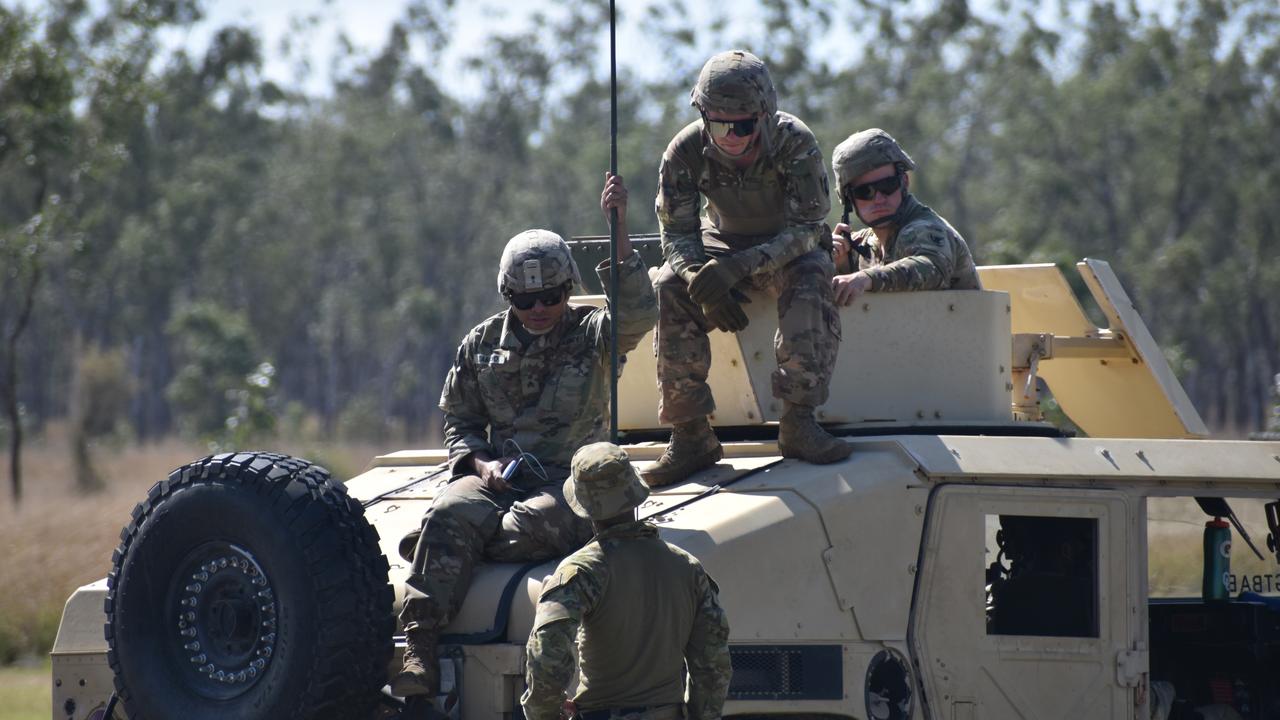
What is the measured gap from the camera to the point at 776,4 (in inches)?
1617

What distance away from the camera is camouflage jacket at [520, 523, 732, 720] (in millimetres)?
4605

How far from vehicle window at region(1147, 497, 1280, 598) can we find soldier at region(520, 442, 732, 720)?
245 centimetres

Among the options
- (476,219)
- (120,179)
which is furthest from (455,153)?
(120,179)

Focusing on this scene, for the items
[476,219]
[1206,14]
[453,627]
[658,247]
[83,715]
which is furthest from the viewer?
[476,219]

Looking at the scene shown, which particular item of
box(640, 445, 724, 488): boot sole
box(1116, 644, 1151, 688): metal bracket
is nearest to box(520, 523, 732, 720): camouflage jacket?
box(640, 445, 724, 488): boot sole

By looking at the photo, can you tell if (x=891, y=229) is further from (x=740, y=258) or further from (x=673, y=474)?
(x=673, y=474)

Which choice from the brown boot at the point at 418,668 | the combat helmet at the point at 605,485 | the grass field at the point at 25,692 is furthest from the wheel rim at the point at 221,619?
the grass field at the point at 25,692

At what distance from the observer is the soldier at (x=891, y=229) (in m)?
6.67

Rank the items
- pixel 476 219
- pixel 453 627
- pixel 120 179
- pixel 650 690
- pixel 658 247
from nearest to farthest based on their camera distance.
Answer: pixel 650 690
pixel 453 627
pixel 658 247
pixel 120 179
pixel 476 219

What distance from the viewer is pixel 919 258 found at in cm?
664

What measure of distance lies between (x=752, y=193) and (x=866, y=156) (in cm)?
80

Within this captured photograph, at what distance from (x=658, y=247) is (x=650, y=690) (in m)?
2.62

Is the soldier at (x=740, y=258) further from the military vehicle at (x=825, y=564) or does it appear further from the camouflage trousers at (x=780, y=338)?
the military vehicle at (x=825, y=564)

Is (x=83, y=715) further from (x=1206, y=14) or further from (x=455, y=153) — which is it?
(x=455, y=153)
